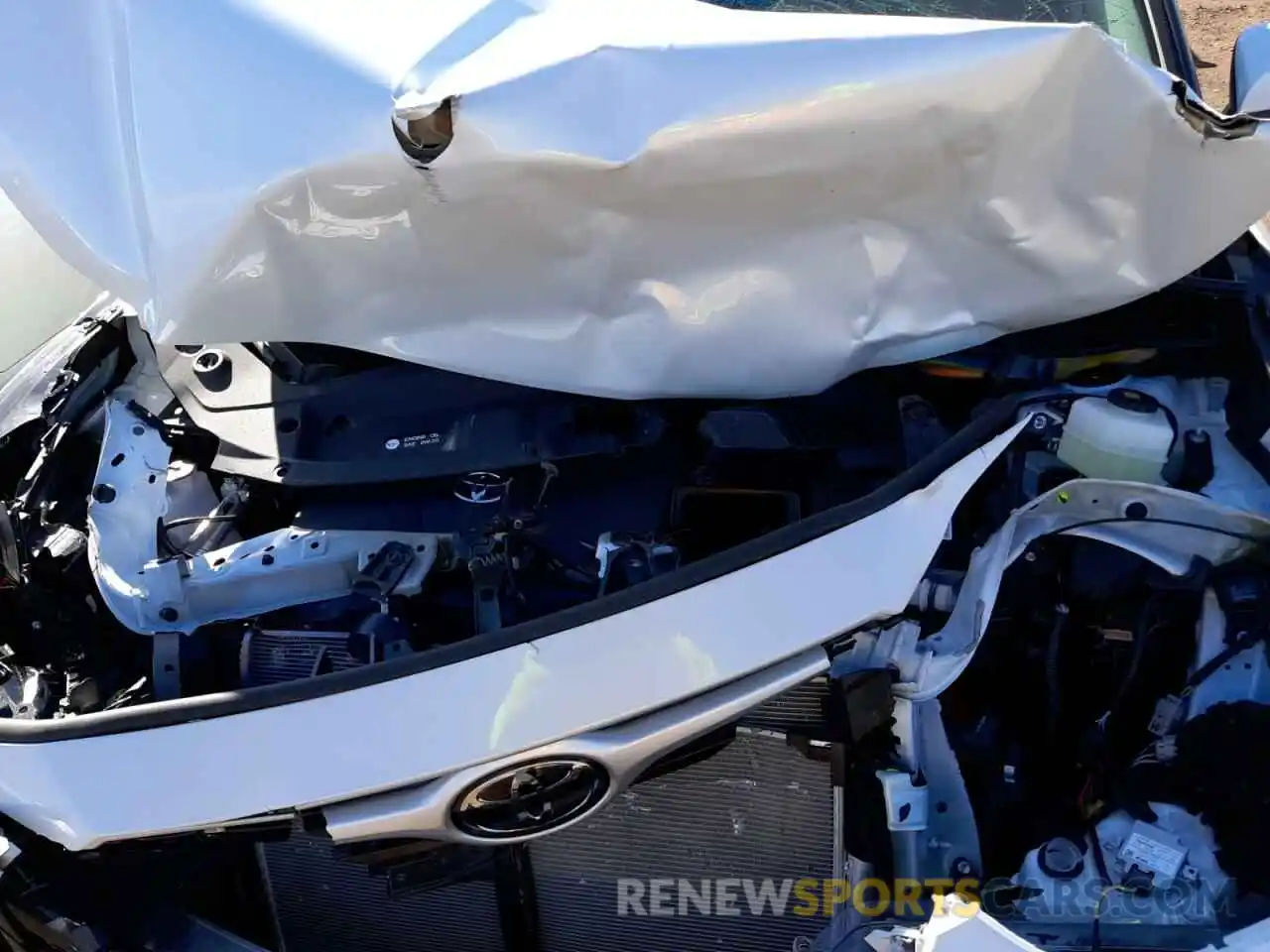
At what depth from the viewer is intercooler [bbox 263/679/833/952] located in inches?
81.5

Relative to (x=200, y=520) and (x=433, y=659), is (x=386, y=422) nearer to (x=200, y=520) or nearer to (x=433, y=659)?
(x=200, y=520)

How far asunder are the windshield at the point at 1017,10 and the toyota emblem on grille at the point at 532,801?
57.6 inches

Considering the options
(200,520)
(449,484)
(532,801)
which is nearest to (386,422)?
(449,484)

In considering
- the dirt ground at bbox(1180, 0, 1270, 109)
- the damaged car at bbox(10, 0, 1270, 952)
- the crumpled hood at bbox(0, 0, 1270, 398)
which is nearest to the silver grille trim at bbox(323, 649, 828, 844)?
the damaged car at bbox(10, 0, 1270, 952)

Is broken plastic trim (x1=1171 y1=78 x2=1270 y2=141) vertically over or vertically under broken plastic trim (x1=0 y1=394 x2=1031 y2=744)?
over

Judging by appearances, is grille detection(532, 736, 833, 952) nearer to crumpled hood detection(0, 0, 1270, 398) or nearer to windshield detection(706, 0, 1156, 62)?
crumpled hood detection(0, 0, 1270, 398)

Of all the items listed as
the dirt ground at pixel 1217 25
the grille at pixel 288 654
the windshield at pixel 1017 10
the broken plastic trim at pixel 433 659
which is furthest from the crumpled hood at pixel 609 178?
the dirt ground at pixel 1217 25

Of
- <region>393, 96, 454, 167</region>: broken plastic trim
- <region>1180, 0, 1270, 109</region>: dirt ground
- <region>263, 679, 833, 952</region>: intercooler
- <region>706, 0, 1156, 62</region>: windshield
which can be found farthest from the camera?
<region>1180, 0, 1270, 109</region>: dirt ground

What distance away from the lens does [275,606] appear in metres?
2.01

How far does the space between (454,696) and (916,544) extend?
2.22 ft

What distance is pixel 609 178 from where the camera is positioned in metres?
1.78

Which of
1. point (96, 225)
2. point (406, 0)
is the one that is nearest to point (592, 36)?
point (406, 0)

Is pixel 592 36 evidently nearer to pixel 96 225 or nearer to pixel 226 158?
pixel 226 158

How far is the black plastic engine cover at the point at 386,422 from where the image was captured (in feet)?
6.79
